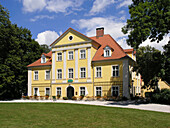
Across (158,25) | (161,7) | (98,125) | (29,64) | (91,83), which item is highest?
(161,7)

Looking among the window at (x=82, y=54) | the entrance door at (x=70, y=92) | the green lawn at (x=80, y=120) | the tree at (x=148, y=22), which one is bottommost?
the green lawn at (x=80, y=120)

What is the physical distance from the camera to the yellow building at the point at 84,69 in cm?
2933

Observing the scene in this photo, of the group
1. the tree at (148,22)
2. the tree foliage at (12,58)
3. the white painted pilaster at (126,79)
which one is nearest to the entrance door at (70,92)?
the white painted pilaster at (126,79)

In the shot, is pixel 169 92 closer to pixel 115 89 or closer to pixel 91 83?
pixel 115 89

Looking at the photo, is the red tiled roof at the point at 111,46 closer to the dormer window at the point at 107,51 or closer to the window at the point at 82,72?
the dormer window at the point at 107,51

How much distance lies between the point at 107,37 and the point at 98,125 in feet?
85.9

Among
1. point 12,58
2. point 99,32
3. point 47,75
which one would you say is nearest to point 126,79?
point 99,32

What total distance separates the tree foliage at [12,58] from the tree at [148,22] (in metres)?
20.5

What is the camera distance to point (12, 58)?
34938 mm

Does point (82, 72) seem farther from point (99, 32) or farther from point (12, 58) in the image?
point (12, 58)

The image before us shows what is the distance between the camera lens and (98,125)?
10.4 metres

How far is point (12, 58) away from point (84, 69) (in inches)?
508

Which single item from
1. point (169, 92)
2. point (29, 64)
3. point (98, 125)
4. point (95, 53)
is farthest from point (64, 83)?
point (98, 125)

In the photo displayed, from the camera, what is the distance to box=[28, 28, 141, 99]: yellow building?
29.3 meters
